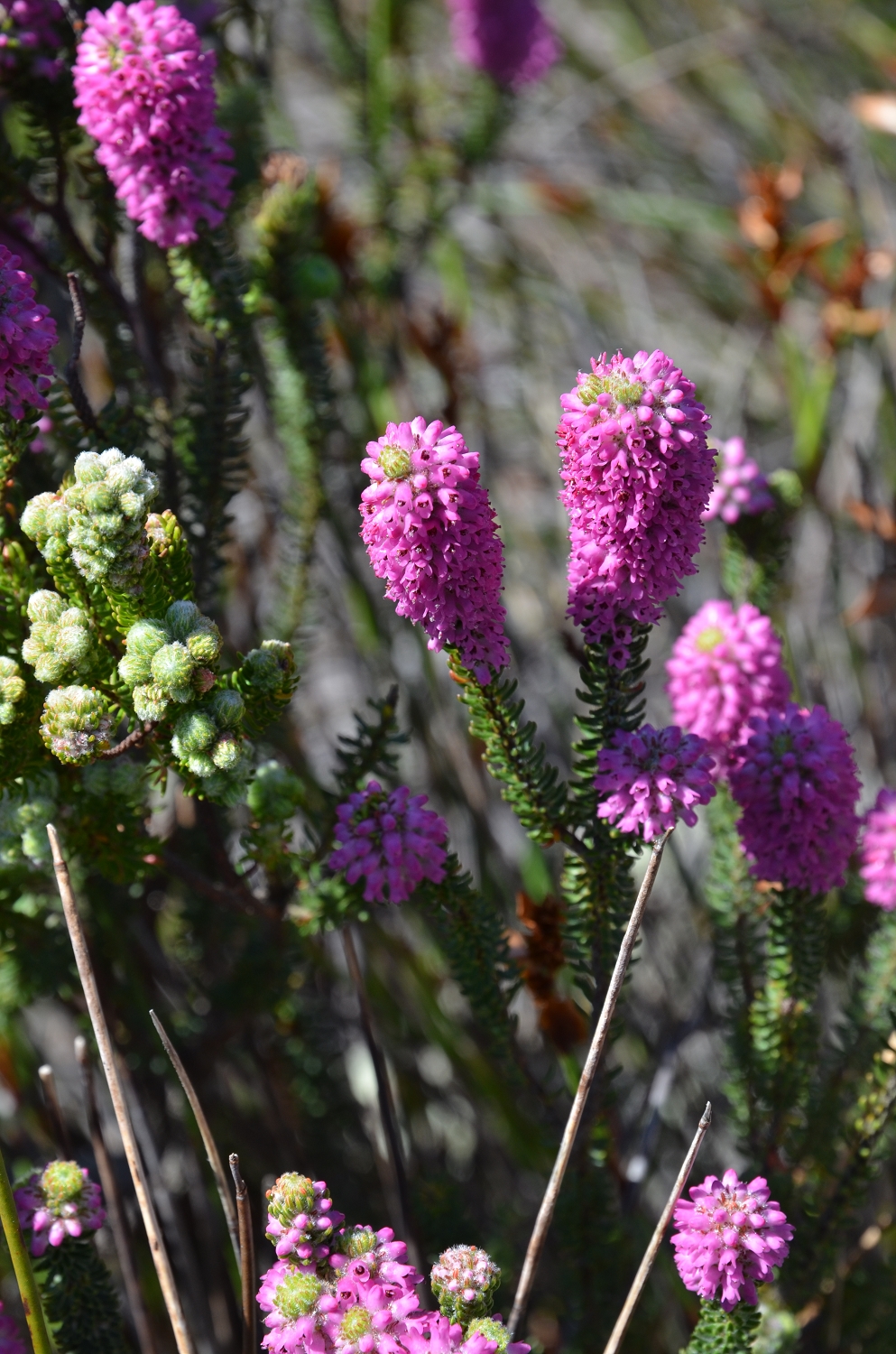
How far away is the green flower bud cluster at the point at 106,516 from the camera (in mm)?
944

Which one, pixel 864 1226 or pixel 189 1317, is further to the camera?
pixel 864 1226

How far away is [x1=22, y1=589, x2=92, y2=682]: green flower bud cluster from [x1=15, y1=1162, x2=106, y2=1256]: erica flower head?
474mm

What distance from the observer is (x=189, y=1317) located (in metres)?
1.53

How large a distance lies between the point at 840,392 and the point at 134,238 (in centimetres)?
200

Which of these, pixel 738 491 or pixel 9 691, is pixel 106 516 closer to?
pixel 9 691

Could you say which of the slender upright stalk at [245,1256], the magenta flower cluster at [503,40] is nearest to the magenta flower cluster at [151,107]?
the slender upright stalk at [245,1256]

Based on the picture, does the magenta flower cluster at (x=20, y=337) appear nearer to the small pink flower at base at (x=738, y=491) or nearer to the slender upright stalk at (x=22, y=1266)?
the slender upright stalk at (x=22, y=1266)

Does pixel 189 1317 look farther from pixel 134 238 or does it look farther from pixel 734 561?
pixel 134 238

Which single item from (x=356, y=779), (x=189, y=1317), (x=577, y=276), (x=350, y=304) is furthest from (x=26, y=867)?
(x=577, y=276)

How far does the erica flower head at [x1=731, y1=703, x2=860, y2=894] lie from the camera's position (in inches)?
47.4

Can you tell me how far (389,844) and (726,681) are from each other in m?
0.46

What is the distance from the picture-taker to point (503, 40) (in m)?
2.51

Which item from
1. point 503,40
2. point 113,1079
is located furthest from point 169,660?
point 503,40

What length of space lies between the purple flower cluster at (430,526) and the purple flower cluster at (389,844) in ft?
0.85
